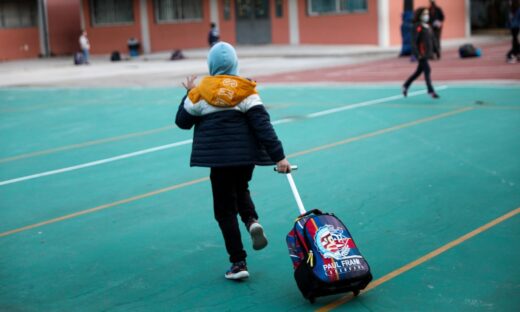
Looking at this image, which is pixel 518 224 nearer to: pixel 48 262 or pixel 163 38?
pixel 48 262

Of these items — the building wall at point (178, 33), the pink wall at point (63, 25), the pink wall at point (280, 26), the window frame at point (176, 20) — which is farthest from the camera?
the pink wall at point (63, 25)

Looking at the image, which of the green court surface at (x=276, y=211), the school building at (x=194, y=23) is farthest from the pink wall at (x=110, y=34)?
the green court surface at (x=276, y=211)

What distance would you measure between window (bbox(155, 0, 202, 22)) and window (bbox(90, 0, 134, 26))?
6.07 ft

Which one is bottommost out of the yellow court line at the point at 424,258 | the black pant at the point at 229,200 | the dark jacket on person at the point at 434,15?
the yellow court line at the point at 424,258

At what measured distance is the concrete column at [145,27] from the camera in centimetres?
4328

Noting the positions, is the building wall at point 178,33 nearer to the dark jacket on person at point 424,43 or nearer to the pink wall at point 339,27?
the pink wall at point 339,27

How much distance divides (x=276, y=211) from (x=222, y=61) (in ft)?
8.84

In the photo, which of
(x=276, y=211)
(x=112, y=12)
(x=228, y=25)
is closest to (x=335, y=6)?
(x=228, y=25)

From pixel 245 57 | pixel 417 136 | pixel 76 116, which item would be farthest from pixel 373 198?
pixel 245 57

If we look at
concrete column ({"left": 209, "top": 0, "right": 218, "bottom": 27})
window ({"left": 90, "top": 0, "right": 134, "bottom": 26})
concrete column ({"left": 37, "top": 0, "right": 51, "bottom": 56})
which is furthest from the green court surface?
concrete column ({"left": 37, "top": 0, "right": 51, "bottom": 56})

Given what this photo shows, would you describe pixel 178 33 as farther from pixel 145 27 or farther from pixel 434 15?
pixel 434 15

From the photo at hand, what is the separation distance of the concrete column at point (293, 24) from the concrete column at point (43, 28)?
16361 mm

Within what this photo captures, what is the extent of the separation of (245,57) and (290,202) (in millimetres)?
27292

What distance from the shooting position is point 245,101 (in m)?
5.62
